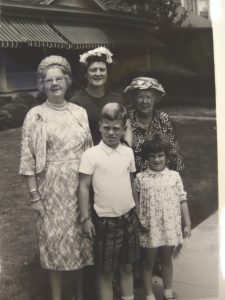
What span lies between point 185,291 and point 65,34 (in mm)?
1177

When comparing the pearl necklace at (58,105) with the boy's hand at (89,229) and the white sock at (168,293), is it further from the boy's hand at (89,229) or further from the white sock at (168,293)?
the white sock at (168,293)

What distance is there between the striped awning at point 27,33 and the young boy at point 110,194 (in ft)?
1.11

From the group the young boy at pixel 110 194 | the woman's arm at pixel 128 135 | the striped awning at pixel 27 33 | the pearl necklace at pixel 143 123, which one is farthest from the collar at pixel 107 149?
the striped awning at pixel 27 33

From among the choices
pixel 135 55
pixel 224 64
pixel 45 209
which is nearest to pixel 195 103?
pixel 224 64

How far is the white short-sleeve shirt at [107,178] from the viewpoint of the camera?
1.56 metres

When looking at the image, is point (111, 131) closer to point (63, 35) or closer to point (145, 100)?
Result: point (145, 100)

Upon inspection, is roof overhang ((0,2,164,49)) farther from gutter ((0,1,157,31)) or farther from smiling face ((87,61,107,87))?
smiling face ((87,61,107,87))

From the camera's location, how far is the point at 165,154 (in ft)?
5.56

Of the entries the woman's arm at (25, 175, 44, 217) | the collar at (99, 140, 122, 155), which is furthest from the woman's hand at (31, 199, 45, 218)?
the collar at (99, 140, 122, 155)

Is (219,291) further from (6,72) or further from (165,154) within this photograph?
(6,72)

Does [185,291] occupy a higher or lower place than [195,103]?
lower

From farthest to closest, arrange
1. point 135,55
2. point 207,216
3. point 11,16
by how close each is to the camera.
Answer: point 207,216
point 135,55
point 11,16

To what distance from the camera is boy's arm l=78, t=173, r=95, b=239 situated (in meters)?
1.56

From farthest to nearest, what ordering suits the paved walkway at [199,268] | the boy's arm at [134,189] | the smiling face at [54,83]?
the paved walkway at [199,268]
the boy's arm at [134,189]
the smiling face at [54,83]
